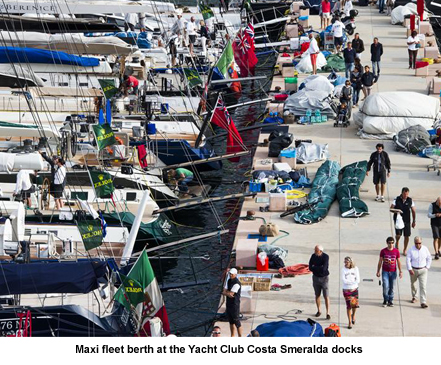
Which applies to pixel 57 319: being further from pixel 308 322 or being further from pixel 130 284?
pixel 308 322

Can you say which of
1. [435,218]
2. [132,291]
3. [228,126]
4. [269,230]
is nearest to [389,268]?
[435,218]

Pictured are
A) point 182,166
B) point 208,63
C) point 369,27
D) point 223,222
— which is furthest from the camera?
point 369,27

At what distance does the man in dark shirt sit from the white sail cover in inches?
750

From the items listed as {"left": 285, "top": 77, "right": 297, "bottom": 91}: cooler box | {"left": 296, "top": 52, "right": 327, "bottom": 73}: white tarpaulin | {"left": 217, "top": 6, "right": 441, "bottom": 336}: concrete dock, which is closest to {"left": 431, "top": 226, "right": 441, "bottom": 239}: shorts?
{"left": 217, "top": 6, "right": 441, "bottom": 336}: concrete dock

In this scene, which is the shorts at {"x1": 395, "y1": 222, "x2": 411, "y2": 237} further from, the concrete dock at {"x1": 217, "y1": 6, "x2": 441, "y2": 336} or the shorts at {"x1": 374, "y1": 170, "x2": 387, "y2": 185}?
the shorts at {"x1": 374, "y1": 170, "x2": 387, "y2": 185}

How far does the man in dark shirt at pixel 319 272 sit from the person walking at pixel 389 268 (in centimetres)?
106

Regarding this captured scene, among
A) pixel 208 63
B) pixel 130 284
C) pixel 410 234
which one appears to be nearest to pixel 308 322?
pixel 130 284

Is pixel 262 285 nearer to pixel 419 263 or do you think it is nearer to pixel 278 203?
pixel 419 263

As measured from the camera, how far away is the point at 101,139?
31156 mm

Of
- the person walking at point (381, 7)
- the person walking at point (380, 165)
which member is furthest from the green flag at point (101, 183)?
the person walking at point (381, 7)

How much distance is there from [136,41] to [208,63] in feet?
10.2

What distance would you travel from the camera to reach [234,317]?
70.2 feet

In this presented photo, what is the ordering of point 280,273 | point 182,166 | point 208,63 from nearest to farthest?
point 280,273 < point 182,166 < point 208,63

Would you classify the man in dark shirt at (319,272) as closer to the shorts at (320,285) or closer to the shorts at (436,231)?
the shorts at (320,285)
